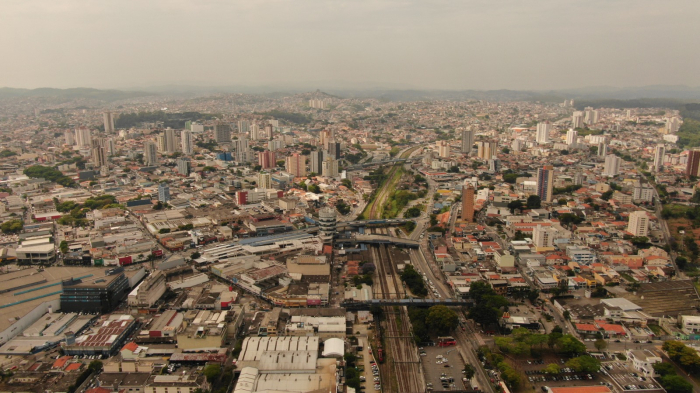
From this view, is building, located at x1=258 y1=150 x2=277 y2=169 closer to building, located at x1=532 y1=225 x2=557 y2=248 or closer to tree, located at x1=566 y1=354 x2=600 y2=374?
building, located at x1=532 y1=225 x2=557 y2=248

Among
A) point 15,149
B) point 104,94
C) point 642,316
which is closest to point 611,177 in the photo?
point 642,316

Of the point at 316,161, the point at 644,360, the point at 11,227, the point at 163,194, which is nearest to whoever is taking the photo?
the point at 644,360

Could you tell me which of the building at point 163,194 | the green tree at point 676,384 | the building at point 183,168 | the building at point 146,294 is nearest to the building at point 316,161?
the building at point 183,168

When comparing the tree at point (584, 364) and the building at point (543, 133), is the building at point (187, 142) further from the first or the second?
the tree at point (584, 364)

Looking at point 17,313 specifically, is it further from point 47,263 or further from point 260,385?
point 260,385

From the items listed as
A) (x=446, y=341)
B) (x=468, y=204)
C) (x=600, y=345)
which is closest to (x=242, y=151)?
(x=468, y=204)

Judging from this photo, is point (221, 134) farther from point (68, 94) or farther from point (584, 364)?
point (68, 94)
